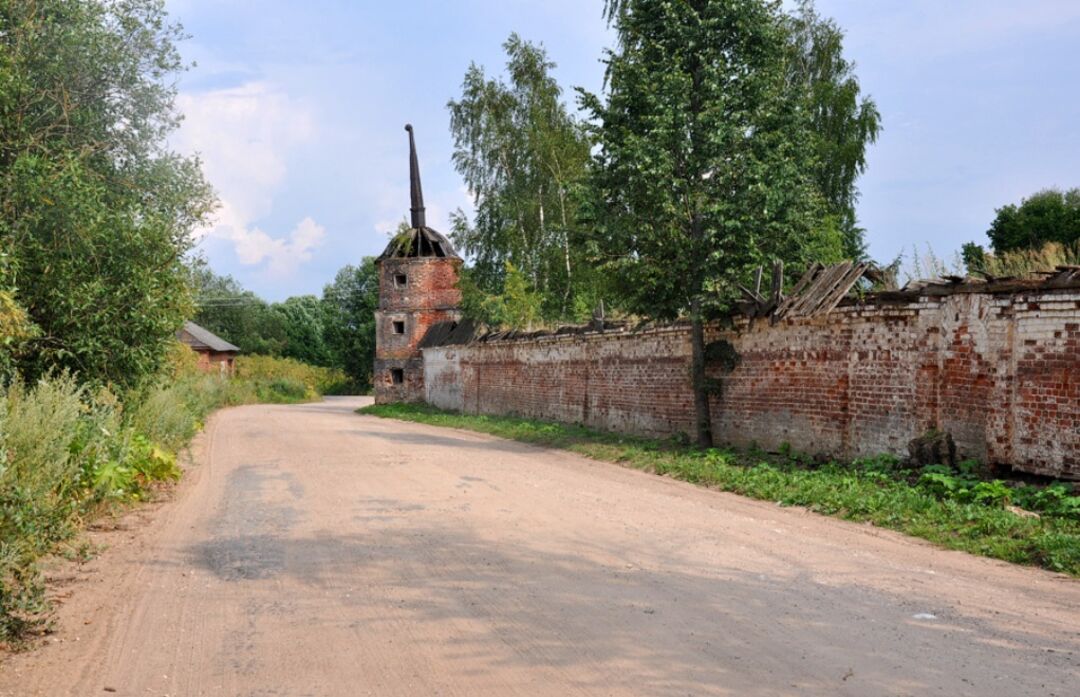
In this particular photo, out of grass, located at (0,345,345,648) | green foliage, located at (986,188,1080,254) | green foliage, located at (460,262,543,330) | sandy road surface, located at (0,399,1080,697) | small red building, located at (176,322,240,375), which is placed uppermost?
green foliage, located at (986,188,1080,254)

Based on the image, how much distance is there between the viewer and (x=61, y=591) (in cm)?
708

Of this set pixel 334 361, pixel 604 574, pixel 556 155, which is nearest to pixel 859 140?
pixel 556 155

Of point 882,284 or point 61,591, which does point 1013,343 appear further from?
point 61,591

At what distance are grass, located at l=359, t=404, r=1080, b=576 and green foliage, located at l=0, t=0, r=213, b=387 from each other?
863cm

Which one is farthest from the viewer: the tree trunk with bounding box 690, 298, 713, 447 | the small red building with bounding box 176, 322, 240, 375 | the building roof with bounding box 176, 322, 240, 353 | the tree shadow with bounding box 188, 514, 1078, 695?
the building roof with bounding box 176, 322, 240, 353

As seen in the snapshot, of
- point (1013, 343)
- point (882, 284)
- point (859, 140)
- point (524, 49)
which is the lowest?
point (1013, 343)

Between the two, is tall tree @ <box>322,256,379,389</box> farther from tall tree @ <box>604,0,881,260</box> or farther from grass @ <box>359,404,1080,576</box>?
grass @ <box>359,404,1080,576</box>

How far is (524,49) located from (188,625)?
34969 millimetres

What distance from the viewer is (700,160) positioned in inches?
635

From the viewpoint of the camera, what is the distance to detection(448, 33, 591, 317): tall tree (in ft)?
116

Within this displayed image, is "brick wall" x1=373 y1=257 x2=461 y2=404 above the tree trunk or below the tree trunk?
above

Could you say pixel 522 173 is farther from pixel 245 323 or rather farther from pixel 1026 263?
pixel 245 323

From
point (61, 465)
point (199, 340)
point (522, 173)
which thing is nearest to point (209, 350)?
point (199, 340)

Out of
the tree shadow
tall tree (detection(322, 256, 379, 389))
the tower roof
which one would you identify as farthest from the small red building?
the tree shadow
